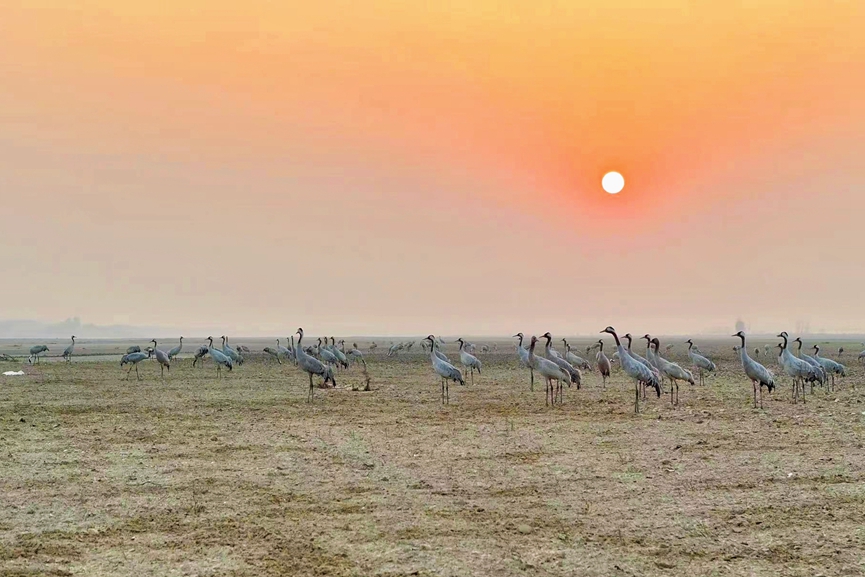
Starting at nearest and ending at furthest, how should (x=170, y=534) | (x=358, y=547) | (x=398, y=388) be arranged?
1. (x=358, y=547)
2. (x=170, y=534)
3. (x=398, y=388)

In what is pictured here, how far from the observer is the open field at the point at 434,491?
8211mm

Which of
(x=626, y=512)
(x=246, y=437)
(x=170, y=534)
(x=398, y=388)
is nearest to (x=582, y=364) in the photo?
(x=398, y=388)

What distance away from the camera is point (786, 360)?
83.0 ft

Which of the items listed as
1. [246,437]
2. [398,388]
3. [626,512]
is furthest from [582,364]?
[626,512]

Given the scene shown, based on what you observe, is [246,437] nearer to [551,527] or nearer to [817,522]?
[551,527]

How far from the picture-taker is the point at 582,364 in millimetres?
38281

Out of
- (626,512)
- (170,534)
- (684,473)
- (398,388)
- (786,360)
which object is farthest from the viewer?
(398,388)

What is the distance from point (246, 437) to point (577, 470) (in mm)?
7775

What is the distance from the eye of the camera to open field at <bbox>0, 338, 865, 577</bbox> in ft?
26.9

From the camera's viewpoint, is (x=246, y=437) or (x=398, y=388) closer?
(x=246, y=437)

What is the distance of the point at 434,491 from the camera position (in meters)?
11.3

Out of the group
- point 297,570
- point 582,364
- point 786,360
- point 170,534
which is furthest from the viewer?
point 582,364

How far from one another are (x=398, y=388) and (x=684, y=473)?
18356mm

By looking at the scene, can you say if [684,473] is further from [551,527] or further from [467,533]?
[467,533]
